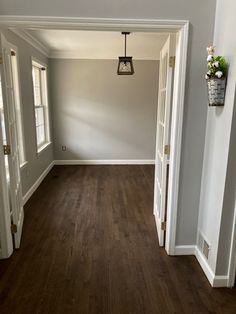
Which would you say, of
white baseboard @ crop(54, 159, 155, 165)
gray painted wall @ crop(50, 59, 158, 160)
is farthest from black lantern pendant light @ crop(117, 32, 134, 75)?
white baseboard @ crop(54, 159, 155, 165)

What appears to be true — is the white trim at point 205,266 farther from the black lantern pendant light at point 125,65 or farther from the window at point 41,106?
the window at point 41,106

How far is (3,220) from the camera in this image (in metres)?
2.36

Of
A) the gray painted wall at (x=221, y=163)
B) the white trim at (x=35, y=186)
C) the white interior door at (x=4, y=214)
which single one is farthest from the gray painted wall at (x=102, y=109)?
the gray painted wall at (x=221, y=163)

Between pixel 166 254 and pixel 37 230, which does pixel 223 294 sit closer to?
pixel 166 254

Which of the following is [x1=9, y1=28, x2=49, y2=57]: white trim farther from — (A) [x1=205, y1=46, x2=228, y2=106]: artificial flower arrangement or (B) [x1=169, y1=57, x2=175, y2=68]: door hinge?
(A) [x1=205, y1=46, x2=228, y2=106]: artificial flower arrangement

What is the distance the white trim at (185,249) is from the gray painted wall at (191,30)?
0.30m

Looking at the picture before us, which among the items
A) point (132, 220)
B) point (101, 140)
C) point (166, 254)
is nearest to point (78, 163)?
point (101, 140)

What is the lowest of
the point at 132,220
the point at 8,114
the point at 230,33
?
the point at 132,220

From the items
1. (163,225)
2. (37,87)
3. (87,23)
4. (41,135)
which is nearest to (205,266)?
(163,225)

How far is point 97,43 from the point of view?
459cm

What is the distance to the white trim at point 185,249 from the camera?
2523mm

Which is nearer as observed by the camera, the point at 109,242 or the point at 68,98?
the point at 109,242

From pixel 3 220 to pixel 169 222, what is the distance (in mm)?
1607

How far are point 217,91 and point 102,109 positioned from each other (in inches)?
164
